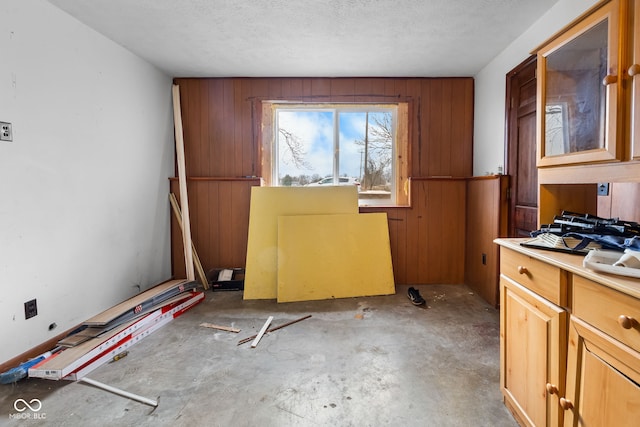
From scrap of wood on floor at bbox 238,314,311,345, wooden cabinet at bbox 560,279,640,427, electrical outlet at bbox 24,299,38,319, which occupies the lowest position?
scrap of wood on floor at bbox 238,314,311,345

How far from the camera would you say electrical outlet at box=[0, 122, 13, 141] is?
180 centimetres

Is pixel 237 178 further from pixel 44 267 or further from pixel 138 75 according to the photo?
pixel 44 267

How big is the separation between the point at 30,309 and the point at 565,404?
2849mm

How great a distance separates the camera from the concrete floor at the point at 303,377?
4.94 feet

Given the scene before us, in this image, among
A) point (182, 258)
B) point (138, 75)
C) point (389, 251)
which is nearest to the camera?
point (138, 75)

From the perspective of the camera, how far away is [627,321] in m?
0.86

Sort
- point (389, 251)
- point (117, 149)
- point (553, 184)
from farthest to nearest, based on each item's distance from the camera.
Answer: point (389, 251), point (117, 149), point (553, 184)

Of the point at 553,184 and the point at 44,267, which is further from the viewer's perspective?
the point at 44,267

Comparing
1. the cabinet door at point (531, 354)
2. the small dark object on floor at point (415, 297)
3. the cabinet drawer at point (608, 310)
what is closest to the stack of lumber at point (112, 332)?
the small dark object on floor at point (415, 297)

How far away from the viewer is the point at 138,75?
2.94m

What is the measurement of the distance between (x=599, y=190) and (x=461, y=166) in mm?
1894

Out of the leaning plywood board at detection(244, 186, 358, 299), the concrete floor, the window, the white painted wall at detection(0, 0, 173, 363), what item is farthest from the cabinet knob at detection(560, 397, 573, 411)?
the white painted wall at detection(0, 0, 173, 363)

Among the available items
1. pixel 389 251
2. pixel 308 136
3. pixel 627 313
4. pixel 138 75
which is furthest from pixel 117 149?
pixel 627 313

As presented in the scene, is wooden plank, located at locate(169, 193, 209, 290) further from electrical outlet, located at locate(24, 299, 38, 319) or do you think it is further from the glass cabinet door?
the glass cabinet door
